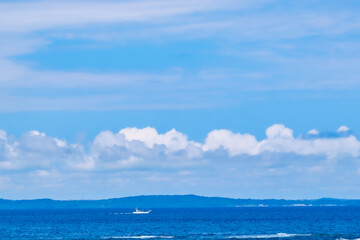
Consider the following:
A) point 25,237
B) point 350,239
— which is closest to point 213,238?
point 350,239

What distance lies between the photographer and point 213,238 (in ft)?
443

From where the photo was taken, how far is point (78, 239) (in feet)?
458

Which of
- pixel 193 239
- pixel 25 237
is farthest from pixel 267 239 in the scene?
pixel 25 237

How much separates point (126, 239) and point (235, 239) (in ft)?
73.6

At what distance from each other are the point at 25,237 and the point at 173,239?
1388 inches

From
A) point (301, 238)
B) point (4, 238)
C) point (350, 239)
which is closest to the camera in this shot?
point (350, 239)

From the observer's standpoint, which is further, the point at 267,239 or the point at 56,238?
the point at 56,238

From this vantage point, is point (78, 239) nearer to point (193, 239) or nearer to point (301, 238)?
point (193, 239)

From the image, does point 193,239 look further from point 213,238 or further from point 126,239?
point 126,239

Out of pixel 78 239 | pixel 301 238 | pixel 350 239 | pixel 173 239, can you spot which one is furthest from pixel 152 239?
pixel 350 239

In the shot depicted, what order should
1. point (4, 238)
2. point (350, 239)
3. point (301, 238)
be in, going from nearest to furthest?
point (350, 239)
point (301, 238)
point (4, 238)

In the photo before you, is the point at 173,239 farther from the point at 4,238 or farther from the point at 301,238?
the point at 4,238

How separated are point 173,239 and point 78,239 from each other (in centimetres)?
2025

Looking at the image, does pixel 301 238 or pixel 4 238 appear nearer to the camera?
pixel 301 238
